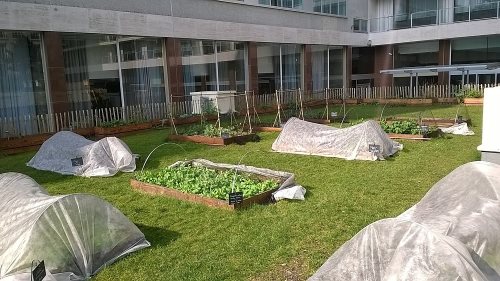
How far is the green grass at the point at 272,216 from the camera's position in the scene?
511cm

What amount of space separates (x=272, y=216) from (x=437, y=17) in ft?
96.1

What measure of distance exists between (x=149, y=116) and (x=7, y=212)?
14445 millimetres

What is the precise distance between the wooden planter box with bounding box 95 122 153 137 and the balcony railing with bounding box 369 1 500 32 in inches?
899

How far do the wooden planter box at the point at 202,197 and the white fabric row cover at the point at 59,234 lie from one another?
1.83 metres

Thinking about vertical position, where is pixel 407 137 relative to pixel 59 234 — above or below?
below

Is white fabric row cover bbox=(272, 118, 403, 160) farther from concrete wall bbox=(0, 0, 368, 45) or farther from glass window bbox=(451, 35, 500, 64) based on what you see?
glass window bbox=(451, 35, 500, 64)

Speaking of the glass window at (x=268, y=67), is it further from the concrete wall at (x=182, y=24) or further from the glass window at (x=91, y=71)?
the glass window at (x=91, y=71)

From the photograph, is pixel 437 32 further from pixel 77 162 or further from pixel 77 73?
pixel 77 162

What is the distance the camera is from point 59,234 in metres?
4.86

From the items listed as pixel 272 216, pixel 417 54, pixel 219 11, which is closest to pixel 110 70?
pixel 219 11

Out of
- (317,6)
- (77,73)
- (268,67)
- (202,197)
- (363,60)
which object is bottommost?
(202,197)

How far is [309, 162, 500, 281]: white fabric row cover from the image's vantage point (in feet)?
10.1

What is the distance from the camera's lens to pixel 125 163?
10.5 meters

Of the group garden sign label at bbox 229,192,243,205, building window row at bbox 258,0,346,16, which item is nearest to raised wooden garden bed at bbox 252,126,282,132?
garden sign label at bbox 229,192,243,205
